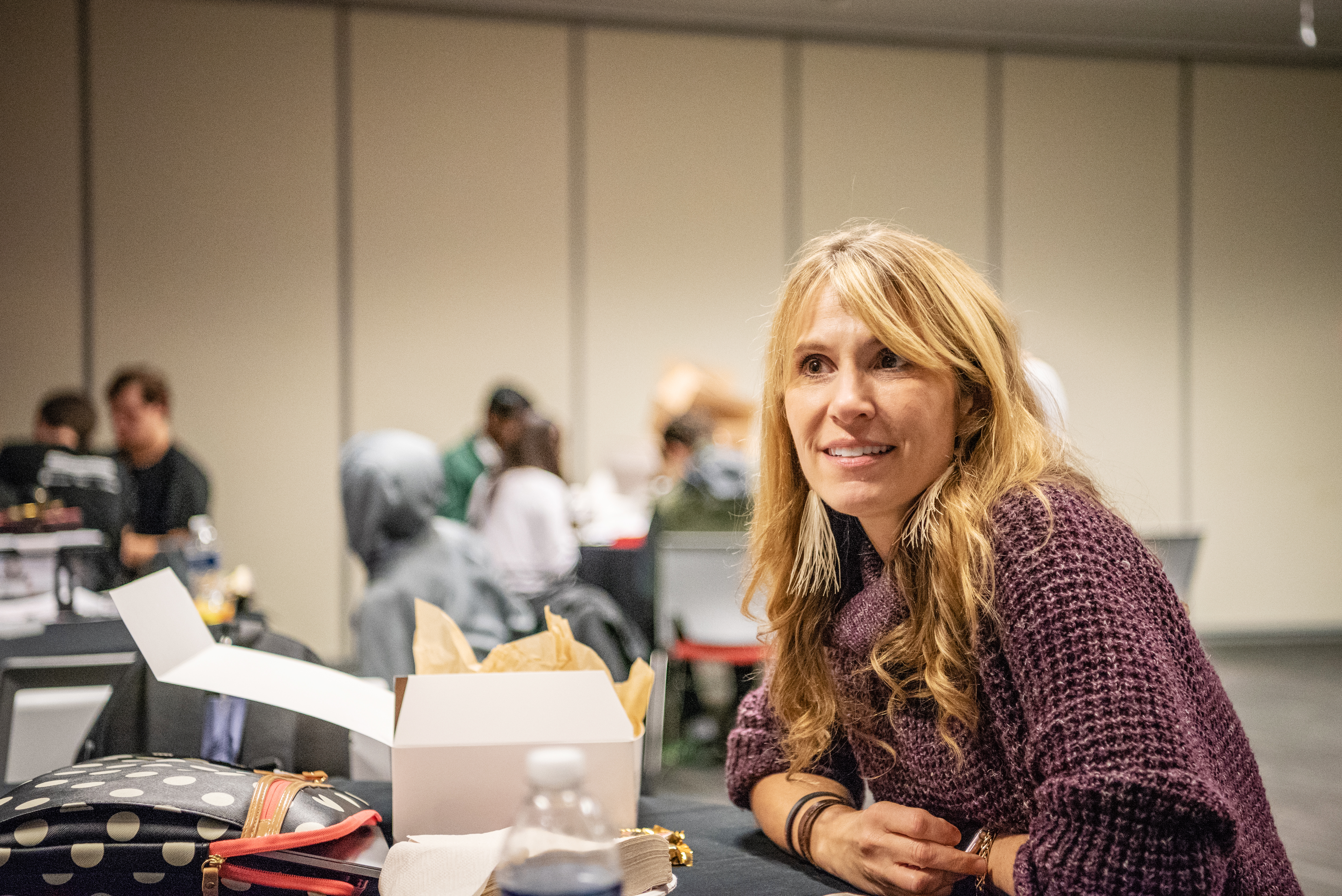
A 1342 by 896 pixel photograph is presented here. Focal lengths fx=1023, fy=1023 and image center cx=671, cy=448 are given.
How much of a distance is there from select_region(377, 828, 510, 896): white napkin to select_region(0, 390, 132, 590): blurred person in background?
8.78ft

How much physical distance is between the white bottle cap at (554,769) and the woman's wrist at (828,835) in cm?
48

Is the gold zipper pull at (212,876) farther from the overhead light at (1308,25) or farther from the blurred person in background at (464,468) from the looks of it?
the overhead light at (1308,25)

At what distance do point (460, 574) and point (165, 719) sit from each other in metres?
1.19

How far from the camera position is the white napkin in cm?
85

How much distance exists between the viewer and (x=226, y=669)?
1.14 m

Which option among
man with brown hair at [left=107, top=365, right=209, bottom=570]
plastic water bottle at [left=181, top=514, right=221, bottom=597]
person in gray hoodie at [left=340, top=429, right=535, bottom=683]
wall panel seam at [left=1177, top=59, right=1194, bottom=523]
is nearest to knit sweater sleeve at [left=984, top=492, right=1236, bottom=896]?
person in gray hoodie at [left=340, top=429, right=535, bottom=683]

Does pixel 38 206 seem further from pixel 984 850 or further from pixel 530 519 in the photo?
pixel 984 850

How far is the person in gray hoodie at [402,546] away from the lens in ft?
7.79

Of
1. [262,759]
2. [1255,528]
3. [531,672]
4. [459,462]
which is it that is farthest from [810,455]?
[1255,528]

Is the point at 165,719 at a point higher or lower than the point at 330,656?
higher

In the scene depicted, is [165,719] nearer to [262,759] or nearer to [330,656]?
[262,759]

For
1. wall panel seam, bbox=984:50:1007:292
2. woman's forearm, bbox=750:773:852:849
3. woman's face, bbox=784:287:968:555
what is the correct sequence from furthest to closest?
wall panel seam, bbox=984:50:1007:292 → woman's forearm, bbox=750:773:852:849 → woman's face, bbox=784:287:968:555

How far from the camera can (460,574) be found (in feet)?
8.42

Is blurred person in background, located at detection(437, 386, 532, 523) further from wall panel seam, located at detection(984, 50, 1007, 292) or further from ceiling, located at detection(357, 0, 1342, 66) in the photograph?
wall panel seam, located at detection(984, 50, 1007, 292)
